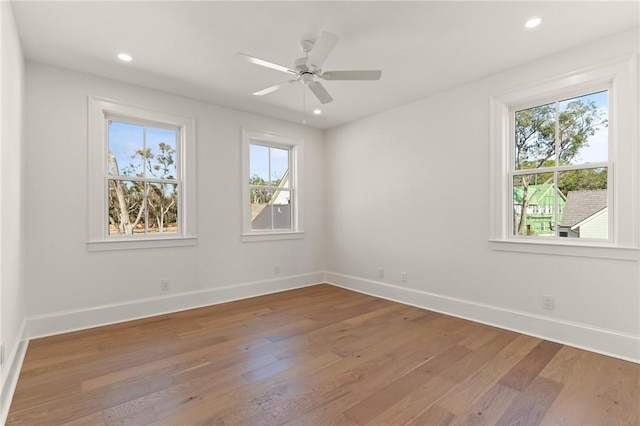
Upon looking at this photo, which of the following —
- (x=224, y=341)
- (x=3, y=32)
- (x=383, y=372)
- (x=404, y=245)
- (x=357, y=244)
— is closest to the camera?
(x=3, y=32)

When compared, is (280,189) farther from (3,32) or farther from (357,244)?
(3,32)

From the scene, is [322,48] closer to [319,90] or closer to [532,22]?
[319,90]

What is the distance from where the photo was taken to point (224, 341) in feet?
9.24

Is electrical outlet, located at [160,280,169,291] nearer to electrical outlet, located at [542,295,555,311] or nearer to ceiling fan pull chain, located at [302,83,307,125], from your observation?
ceiling fan pull chain, located at [302,83,307,125]

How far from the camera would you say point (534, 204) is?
3086mm

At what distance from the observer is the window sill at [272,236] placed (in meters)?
4.36

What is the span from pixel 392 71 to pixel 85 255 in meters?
3.66

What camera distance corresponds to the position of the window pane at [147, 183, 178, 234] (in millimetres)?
3695

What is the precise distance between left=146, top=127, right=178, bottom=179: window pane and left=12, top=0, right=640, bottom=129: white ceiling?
0.60 metres

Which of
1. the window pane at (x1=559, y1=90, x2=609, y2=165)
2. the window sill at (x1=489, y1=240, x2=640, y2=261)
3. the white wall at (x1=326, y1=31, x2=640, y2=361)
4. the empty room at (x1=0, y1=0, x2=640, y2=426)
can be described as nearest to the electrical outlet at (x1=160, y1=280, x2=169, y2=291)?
the empty room at (x1=0, y1=0, x2=640, y2=426)

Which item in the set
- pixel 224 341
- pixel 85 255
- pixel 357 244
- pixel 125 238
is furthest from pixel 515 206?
pixel 85 255

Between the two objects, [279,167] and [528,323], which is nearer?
[528,323]

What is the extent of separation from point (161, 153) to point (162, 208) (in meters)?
0.67

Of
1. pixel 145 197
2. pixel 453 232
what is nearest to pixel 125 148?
pixel 145 197
